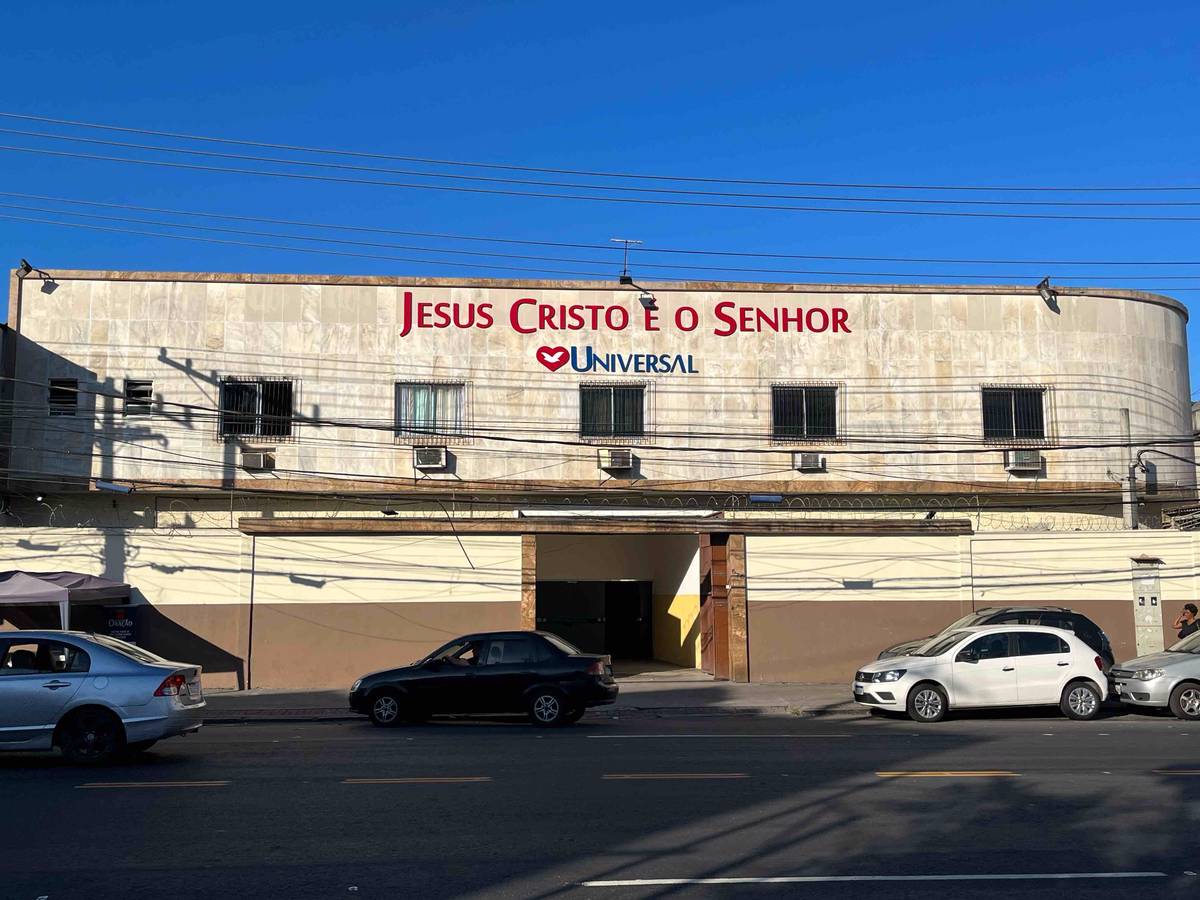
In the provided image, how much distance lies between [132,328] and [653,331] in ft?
40.5

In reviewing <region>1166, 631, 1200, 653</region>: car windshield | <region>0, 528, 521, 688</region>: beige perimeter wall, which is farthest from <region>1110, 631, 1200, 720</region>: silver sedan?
<region>0, 528, 521, 688</region>: beige perimeter wall

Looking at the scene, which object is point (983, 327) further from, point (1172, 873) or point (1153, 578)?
point (1172, 873)

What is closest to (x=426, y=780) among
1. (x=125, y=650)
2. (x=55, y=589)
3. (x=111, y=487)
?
(x=125, y=650)

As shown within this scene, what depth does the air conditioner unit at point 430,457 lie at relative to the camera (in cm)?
2702

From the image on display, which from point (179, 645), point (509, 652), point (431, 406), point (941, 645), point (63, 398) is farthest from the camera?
point (431, 406)

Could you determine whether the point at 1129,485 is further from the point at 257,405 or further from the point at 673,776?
the point at 257,405

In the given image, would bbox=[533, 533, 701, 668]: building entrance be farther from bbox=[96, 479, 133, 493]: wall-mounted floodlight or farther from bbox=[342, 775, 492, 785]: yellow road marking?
bbox=[342, 775, 492, 785]: yellow road marking

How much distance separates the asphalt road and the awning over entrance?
23.5 feet

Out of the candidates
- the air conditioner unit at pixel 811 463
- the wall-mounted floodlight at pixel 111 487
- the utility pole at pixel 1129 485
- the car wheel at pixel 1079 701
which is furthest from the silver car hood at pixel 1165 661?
the wall-mounted floodlight at pixel 111 487

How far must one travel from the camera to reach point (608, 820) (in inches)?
391

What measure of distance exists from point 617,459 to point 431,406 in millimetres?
4631

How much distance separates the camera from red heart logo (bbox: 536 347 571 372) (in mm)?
27969

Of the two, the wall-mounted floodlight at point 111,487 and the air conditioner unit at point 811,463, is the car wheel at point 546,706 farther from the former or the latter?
the wall-mounted floodlight at point 111,487

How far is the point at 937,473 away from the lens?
2786 centimetres
